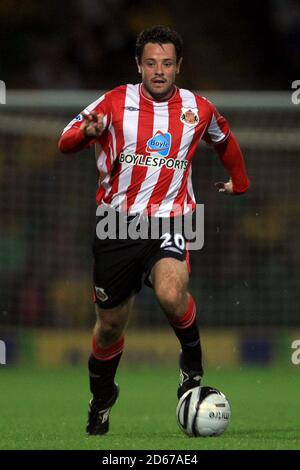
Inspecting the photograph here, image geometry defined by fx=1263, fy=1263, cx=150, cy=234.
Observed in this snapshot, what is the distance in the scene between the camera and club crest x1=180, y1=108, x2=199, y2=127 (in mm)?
6043

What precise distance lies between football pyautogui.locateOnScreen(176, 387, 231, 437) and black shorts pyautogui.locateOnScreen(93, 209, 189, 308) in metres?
0.60

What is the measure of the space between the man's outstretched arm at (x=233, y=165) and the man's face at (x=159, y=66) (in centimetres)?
51

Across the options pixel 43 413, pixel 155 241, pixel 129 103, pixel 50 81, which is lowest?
pixel 43 413

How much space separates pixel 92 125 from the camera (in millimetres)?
→ 5629

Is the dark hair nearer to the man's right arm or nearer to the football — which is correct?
the man's right arm

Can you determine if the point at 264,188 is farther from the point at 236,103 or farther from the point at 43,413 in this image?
the point at 43,413

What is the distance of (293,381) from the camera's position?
9898 millimetres

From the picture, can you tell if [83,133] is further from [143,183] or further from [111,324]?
[111,324]

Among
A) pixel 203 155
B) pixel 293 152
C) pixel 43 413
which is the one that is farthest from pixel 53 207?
pixel 43 413

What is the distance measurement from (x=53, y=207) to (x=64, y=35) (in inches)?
124

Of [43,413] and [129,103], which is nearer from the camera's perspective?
[129,103]

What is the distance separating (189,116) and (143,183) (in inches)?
15.9

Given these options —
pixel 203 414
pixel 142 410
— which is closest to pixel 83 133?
pixel 203 414
